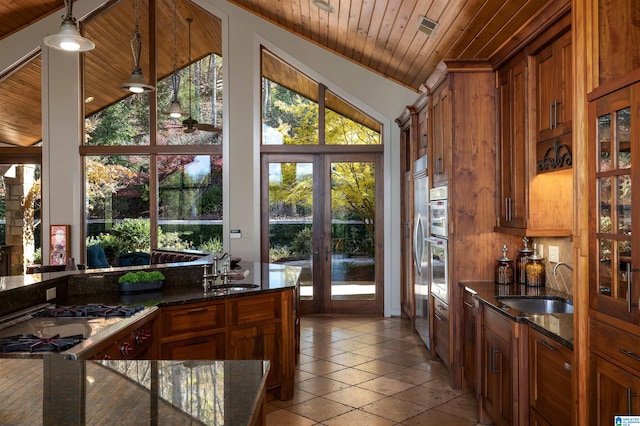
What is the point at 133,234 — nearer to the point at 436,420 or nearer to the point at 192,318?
the point at 192,318

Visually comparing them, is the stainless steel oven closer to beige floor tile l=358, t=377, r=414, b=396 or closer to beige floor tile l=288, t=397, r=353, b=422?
beige floor tile l=358, t=377, r=414, b=396

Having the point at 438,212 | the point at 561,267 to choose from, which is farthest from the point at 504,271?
the point at 438,212

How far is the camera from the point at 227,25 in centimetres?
739

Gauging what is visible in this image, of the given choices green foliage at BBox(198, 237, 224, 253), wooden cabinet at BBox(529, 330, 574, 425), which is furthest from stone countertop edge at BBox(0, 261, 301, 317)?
green foliage at BBox(198, 237, 224, 253)

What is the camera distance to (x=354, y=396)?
4160 millimetres

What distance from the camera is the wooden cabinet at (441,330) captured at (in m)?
4.40

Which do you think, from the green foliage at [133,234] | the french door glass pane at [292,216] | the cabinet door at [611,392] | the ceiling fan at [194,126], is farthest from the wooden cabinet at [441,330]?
the green foliage at [133,234]

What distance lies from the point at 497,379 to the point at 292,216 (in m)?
4.49

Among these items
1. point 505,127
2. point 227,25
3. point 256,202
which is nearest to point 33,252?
point 256,202

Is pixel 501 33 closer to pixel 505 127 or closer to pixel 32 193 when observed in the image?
pixel 505 127

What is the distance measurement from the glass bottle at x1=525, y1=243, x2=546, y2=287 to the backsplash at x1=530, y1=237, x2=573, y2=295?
72 mm

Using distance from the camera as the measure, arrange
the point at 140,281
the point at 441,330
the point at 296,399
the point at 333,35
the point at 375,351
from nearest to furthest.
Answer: the point at 140,281 → the point at 296,399 → the point at 441,330 → the point at 375,351 → the point at 333,35

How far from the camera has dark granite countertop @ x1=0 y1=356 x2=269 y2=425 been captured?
1325 mm

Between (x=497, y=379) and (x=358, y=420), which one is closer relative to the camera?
(x=497, y=379)
